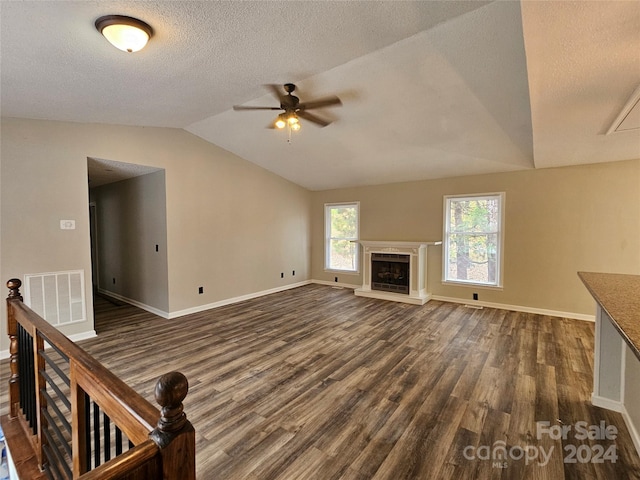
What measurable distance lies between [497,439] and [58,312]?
4785 millimetres

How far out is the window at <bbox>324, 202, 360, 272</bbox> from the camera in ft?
22.4

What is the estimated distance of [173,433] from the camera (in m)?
0.72

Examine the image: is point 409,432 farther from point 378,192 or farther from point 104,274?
point 104,274

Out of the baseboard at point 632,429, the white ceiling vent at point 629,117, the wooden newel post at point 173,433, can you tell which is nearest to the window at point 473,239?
the white ceiling vent at point 629,117

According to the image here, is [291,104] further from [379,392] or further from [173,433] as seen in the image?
[173,433]

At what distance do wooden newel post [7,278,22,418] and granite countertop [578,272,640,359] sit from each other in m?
3.42

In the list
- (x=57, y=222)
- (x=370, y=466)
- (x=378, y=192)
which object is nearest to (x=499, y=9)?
(x=370, y=466)

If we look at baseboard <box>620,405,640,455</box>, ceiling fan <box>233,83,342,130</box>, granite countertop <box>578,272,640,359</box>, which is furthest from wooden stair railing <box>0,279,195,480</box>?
baseboard <box>620,405,640,455</box>

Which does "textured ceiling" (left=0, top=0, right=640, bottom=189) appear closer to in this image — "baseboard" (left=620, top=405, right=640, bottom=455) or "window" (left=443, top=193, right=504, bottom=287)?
"window" (left=443, top=193, right=504, bottom=287)

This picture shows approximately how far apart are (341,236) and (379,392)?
4.74m

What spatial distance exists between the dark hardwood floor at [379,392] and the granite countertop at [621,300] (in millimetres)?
998

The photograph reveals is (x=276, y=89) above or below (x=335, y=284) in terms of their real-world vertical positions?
above

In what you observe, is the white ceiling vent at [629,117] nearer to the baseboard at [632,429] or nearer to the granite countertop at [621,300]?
the granite countertop at [621,300]

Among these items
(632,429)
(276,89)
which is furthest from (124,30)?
(632,429)
